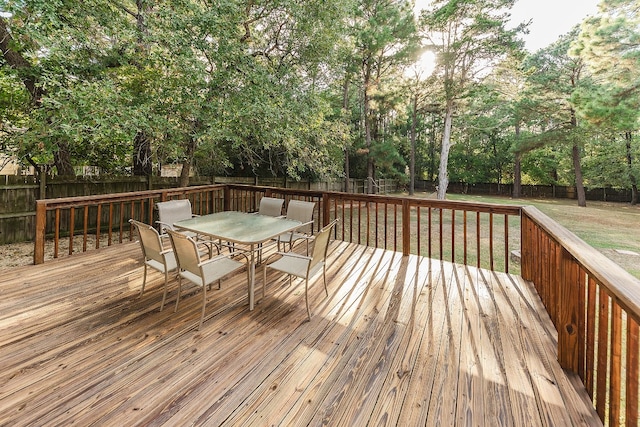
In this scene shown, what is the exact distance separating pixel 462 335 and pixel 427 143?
2872cm

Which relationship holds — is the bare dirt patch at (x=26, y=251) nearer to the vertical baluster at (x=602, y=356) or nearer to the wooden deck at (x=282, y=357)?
the wooden deck at (x=282, y=357)

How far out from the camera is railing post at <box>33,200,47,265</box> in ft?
11.4

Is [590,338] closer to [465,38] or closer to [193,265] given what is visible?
[193,265]

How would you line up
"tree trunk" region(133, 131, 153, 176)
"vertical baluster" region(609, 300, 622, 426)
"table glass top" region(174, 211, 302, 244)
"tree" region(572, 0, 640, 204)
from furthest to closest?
"tree" region(572, 0, 640, 204) < "tree trunk" region(133, 131, 153, 176) < "table glass top" region(174, 211, 302, 244) < "vertical baluster" region(609, 300, 622, 426)

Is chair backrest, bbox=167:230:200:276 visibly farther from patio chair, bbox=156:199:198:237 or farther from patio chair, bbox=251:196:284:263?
patio chair, bbox=251:196:284:263

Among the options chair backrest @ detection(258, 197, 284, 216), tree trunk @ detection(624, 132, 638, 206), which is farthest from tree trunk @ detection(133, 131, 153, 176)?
tree trunk @ detection(624, 132, 638, 206)

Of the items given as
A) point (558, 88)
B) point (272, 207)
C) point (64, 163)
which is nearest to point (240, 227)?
point (272, 207)

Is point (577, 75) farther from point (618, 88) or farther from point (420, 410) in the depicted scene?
point (420, 410)

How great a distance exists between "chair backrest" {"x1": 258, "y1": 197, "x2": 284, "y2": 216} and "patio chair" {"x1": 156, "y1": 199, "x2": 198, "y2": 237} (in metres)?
1.05

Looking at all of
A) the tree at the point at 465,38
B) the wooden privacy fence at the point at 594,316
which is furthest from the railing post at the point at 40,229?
the tree at the point at 465,38

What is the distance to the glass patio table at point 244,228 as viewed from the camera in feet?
8.93

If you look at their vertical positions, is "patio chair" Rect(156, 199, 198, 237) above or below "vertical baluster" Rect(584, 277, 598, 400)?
above

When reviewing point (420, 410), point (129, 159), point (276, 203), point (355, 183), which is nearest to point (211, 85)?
point (276, 203)

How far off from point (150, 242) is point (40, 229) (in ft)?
6.74
